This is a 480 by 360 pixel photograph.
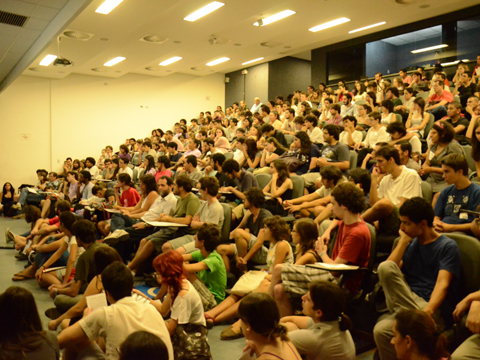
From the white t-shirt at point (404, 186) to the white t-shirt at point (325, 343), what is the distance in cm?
187

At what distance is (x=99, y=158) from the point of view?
1349 centimetres

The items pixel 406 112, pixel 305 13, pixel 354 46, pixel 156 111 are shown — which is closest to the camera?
pixel 406 112

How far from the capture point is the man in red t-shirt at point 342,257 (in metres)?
2.57

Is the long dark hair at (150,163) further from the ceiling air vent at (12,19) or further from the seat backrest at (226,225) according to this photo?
the seat backrest at (226,225)

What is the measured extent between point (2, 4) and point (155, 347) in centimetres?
631

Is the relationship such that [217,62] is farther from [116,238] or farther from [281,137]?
[116,238]

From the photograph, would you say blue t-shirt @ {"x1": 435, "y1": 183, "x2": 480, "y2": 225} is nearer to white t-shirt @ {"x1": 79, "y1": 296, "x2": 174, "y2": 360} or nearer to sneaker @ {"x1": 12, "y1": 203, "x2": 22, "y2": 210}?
white t-shirt @ {"x1": 79, "y1": 296, "x2": 174, "y2": 360}

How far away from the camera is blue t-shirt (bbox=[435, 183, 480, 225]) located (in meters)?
2.79

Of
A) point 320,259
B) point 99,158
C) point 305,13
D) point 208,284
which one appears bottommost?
point 208,284

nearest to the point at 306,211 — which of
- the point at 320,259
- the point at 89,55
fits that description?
the point at 320,259

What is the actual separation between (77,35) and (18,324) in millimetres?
7934

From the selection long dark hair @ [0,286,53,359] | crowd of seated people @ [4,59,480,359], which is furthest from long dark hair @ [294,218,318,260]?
long dark hair @ [0,286,53,359]

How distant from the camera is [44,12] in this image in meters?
6.11

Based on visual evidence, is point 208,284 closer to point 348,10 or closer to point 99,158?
point 348,10
